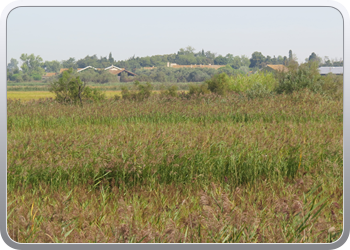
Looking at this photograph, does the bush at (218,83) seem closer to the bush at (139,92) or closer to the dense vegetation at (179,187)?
the bush at (139,92)

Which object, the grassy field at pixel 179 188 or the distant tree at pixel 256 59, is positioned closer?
the grassy field at pixel 179 188

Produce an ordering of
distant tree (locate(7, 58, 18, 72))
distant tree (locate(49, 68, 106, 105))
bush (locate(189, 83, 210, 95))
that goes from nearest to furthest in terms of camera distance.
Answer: distant tree (locate(7, 58, 18, 72)), distant tree (locate(49, 68, 106, 105)), bush (locate(189, 83, 210, 95))

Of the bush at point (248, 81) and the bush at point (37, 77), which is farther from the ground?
the bush at point (248, 81)

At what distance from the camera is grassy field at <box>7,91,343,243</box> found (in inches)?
66.1

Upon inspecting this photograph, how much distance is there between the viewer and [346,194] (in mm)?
1902

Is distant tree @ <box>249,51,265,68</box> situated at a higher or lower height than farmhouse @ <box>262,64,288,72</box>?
lower

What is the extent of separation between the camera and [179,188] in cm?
287

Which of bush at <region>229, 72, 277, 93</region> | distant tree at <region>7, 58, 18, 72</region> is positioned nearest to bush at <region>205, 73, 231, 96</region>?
bush at <region>229, 72, 277, 93</region>

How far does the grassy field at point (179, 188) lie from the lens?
5.50ft

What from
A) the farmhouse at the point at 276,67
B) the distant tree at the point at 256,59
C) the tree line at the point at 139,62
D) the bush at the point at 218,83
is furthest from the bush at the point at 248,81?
the distant tree at the point at 256,59

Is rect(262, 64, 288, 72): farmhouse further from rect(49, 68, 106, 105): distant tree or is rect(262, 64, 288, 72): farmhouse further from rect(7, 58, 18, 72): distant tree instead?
rect(7, 58, 18, 72): distant tree

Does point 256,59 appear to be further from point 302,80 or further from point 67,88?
point 67,88

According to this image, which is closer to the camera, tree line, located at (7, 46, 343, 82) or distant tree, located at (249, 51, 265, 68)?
tree line, located at (7, 46, 343, 82)

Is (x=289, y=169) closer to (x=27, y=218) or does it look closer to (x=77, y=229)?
(x=77, y=229)
